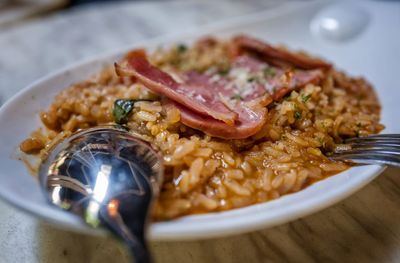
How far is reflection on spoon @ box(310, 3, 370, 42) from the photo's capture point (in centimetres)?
307

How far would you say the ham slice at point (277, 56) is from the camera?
2.45 meters

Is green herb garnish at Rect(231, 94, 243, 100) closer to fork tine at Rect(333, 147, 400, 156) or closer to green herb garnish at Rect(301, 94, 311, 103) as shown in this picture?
green herb garnish at Rect(301, 94, 311, 103)

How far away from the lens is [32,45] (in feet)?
12.4

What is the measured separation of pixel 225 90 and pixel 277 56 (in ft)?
1.53

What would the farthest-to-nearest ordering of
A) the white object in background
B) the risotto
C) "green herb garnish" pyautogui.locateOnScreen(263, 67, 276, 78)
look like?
the white object in background → "green herb garnish" pyautogui.locateOnScreen(263, 67, 276, 78) → the risotto

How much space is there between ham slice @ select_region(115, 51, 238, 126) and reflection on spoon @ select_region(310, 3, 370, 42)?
4.39ft

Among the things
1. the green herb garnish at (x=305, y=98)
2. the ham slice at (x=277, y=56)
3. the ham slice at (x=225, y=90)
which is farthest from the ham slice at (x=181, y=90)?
the ham slice at (x=277, y=56)

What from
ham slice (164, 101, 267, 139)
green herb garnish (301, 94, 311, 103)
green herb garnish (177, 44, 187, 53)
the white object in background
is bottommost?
the white object in background

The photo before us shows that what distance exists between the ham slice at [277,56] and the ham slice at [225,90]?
0.05 meters

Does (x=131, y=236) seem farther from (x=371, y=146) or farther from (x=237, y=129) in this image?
(x=371, y=146)

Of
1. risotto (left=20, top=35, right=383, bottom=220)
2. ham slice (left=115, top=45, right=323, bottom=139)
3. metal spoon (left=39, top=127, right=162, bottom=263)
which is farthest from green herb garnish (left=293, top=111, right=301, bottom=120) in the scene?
metal spoon (left=39, top=127, right=162, bottom=263)

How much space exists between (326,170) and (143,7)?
3.28 m

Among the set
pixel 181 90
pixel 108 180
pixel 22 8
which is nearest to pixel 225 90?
pixel 181 90

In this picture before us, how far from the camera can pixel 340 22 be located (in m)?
3.10
